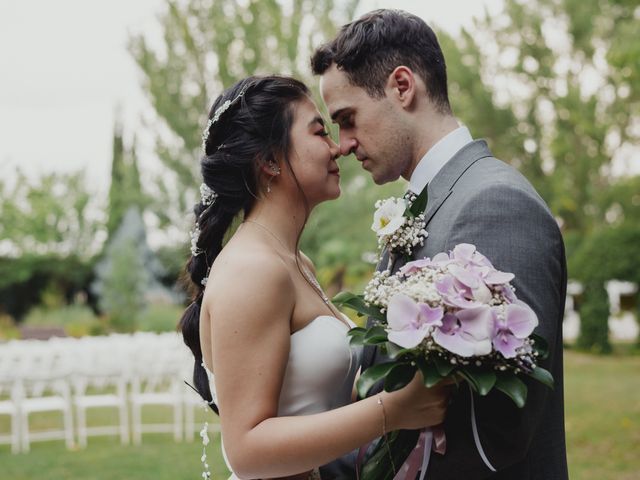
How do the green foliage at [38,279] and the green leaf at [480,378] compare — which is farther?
the green foliage at [38,279]

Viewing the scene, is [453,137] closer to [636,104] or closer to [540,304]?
[540,304]

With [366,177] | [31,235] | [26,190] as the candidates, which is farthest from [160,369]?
[26,190]

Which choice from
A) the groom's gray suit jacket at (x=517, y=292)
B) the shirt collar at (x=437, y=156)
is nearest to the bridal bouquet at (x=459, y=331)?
the groom's gray suit jacket at (x=517, y=292)

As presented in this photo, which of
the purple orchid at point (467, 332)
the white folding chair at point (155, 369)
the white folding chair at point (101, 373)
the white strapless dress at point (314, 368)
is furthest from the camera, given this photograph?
the white folding chair at point (155, 369)

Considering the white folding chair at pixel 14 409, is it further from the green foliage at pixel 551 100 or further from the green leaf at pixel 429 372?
the green foliage at pixel 551 100

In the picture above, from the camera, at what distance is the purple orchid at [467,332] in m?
2.06

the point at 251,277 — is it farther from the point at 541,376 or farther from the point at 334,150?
the point at 541,376

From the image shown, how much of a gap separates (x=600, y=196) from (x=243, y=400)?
3033 cm

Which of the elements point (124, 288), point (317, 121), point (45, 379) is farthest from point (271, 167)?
point (124, 288)

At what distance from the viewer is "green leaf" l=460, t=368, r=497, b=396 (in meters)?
2.09

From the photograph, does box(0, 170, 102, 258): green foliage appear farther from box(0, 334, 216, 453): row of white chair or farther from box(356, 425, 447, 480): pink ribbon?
box(356, 425, 447, 480): pink ribbon

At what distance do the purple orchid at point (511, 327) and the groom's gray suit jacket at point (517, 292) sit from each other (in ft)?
0.87

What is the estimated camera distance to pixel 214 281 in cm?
287

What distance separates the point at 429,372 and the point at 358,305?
1.06ft
